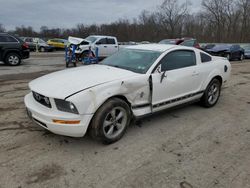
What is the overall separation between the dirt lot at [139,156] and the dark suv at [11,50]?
8531 millimetres

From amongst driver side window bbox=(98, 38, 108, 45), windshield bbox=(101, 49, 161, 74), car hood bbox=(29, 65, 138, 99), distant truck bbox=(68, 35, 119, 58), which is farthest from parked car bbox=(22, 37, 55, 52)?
car hood bbox=(29, 65, 138, 99)

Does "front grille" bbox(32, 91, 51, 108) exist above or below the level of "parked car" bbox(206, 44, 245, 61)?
below

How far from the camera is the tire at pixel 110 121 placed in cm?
318

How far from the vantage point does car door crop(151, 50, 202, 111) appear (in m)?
3.89

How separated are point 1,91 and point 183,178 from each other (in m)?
5.87

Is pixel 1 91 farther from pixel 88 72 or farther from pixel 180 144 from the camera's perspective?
pixel 180 144

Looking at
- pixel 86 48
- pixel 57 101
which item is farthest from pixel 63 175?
pixel 86 48

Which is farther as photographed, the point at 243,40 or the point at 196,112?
the point at 243,40

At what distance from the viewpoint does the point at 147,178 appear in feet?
8.82

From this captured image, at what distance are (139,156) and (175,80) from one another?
1705 millimetres

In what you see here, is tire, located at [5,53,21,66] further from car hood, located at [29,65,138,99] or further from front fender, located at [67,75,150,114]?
front fender, located at [67,75,150,114]

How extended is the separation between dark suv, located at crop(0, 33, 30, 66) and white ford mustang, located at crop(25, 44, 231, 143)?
938 centimetres

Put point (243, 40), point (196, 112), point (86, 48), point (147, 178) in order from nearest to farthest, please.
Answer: point (147, 178)
point (196, 112)
point (86, 48)
point (243, 40)

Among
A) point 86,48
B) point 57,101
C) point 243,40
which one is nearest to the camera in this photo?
point 57,101
